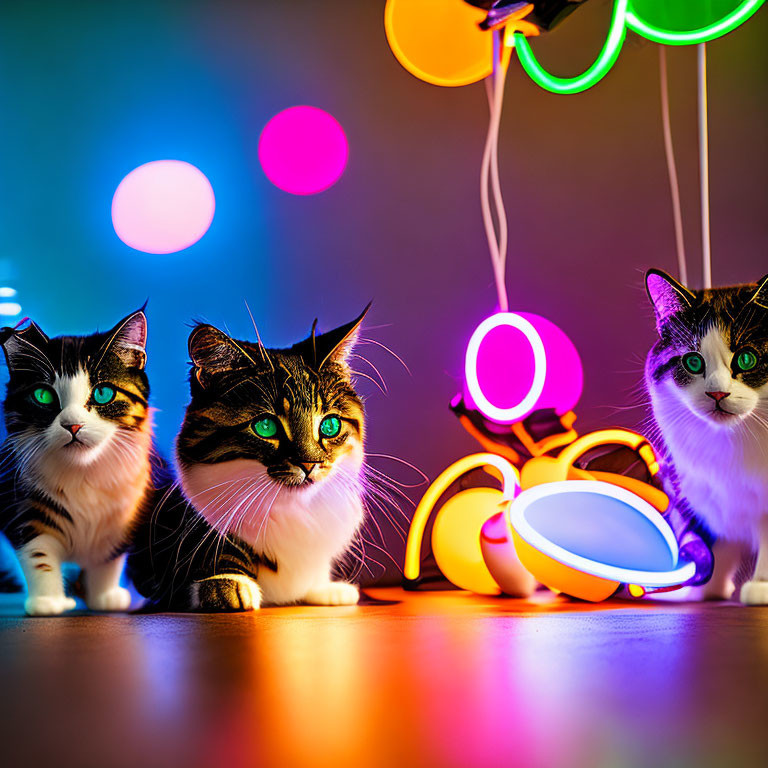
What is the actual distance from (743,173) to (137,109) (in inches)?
55.0

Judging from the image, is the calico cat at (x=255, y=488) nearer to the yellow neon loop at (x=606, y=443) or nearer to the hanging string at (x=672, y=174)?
the yellow neon loop at (x=606, y=443)

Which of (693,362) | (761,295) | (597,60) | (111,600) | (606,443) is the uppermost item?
(597,60)

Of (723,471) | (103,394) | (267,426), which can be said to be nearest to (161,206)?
(103,394)

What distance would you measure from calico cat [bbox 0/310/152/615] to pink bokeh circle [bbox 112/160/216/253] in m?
0.28

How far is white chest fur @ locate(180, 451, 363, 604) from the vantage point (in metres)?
1.27

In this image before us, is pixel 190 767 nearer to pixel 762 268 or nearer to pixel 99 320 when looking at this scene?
pixel 99 320

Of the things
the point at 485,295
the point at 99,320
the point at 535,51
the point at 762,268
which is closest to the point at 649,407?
the point at 485,295

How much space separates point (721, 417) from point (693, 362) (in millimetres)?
103

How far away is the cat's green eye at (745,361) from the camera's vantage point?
1.25 m

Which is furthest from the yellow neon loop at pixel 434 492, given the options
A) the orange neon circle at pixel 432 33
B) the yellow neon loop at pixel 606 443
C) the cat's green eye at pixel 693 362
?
the orange neon circle at pixel 432 33

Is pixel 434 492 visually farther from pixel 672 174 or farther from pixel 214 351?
pixel 672 174

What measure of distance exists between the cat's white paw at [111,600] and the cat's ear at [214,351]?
41 centimetres

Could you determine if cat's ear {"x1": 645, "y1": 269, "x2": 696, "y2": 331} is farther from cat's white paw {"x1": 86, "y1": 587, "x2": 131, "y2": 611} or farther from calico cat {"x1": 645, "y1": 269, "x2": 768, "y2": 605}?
cat's white paw {"x1": 86, "y1": 587, "x2": 131, "y2": 611}

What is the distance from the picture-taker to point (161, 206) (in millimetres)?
1533
